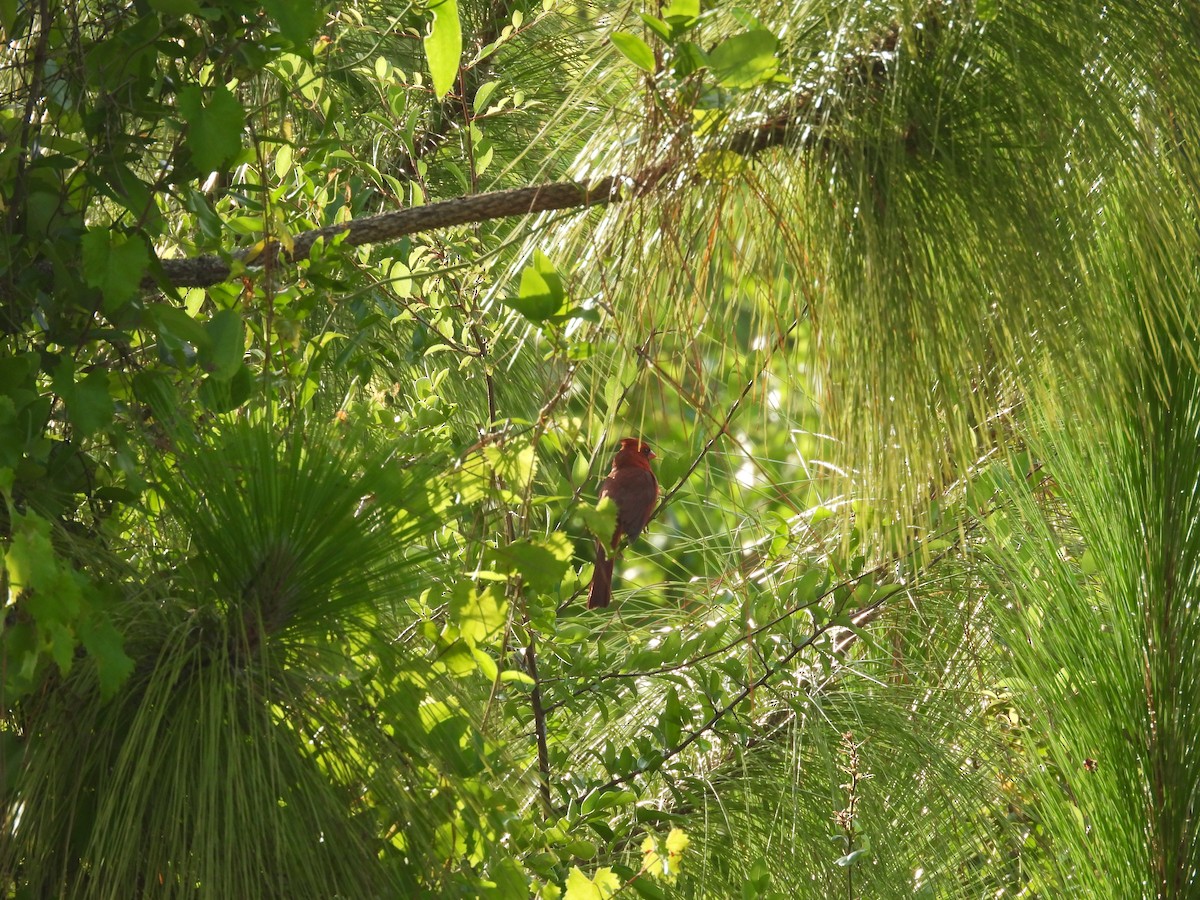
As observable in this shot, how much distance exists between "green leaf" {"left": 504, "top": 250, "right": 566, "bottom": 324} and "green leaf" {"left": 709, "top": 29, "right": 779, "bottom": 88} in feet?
0.61

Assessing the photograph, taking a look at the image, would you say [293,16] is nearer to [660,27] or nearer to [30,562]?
[660,27]

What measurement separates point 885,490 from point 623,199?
0.97 feet

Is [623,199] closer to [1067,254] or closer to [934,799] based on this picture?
[1067,254]

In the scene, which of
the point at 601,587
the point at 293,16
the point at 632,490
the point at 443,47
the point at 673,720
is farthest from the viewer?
the point at 632,490

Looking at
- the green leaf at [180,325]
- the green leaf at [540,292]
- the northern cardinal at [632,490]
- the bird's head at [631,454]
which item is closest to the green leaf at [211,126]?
the green leaf at [180,325]

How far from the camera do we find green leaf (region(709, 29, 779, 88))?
2.58 feet

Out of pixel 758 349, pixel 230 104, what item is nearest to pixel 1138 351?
pixel 758 349

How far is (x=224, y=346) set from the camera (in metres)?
0.96

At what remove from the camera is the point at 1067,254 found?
0.92m

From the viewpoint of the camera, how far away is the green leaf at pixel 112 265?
89 centimetres

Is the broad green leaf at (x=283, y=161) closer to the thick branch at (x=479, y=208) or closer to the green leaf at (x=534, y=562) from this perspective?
the thick branch at (x=479, y=208)

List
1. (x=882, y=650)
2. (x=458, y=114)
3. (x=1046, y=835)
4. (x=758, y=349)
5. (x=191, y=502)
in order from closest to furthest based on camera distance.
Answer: (x=191, y=502), (x=758, y=349), (x=1046, y=835), (x=882, y=650), (x=458, y=114)

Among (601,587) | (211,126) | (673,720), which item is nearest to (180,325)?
(211,126)

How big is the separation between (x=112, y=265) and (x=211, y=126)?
125 millimetres
